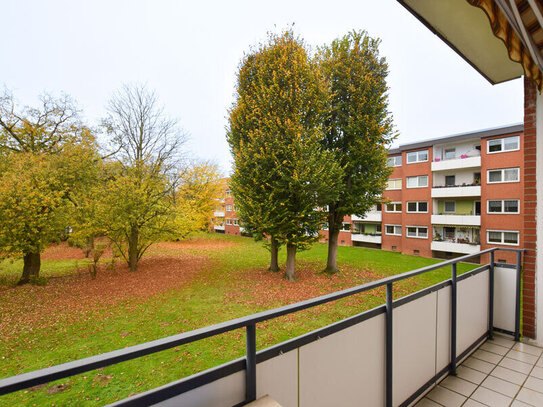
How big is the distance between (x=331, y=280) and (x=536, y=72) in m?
9.64

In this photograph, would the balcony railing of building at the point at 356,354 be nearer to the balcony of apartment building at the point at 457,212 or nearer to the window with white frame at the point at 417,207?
the balcony of apartment building at the point at 457,212

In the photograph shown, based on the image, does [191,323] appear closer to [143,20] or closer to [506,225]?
[506,225]

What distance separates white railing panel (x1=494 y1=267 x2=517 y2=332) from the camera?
4129 mm

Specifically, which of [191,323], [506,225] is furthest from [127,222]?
[506,225]

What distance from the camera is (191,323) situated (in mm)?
6996

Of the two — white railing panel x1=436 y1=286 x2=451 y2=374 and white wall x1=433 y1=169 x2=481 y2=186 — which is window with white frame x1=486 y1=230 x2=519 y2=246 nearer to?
white wall x1=433 y1=169 x2=481 y2=186

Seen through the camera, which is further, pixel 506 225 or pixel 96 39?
pixel 96 39

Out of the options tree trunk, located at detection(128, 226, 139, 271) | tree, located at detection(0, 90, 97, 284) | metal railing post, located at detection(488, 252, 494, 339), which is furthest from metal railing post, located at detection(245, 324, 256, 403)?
tree trunk, located at detection(128, 226, 139, 271)

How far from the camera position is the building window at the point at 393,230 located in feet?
75.4

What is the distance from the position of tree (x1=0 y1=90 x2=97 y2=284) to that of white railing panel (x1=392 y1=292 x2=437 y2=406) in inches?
436

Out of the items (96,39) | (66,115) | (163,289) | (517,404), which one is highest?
(96,39)

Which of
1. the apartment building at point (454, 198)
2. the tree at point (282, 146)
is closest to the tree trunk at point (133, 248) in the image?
the tree at point (282, 146)

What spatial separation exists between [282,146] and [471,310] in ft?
23.6

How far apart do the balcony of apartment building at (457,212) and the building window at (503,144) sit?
3966 mm
